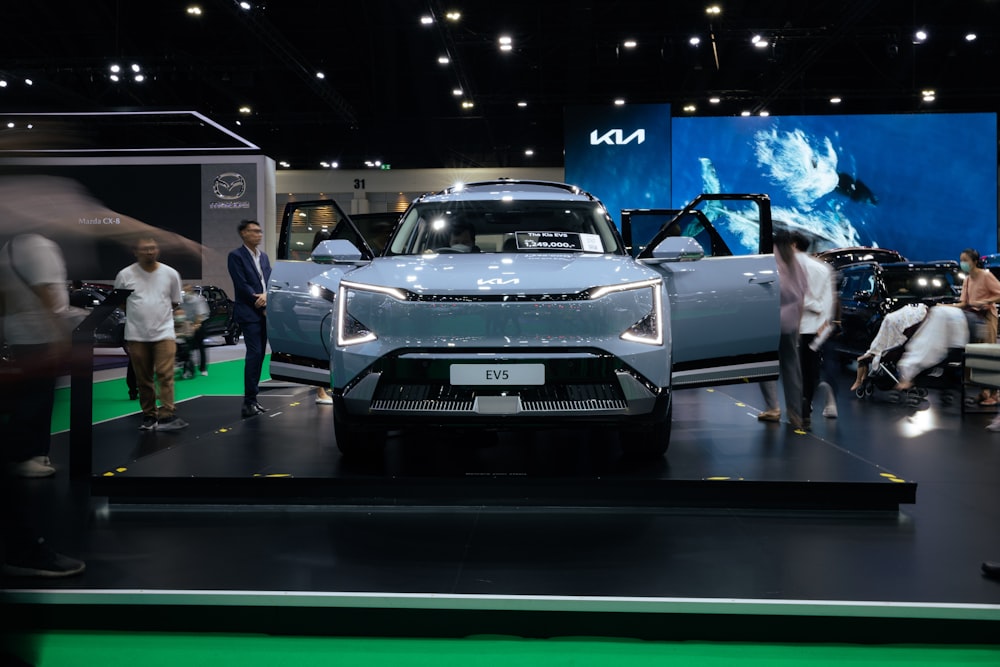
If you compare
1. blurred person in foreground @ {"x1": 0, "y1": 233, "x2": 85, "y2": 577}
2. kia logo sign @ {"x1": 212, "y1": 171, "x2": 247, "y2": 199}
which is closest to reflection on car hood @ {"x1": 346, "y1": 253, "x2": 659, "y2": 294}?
blurred person in foreground @ {"x1": 0, "y1": 233, "x2": 85, "y2": 577}

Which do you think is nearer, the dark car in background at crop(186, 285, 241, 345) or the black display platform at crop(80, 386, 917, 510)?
the black display platform at crop(80, 386, 917, 510)

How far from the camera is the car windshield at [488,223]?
489cm

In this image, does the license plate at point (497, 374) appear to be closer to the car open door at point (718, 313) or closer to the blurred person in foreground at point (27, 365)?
the car open door at point (718, 313)

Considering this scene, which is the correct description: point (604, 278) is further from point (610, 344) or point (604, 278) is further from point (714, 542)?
point (714, 542)

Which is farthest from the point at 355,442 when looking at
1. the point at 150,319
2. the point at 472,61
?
the point at 472,61

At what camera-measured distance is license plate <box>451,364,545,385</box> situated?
3.69 metres

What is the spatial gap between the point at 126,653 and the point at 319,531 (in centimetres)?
108

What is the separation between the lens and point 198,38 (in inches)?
754

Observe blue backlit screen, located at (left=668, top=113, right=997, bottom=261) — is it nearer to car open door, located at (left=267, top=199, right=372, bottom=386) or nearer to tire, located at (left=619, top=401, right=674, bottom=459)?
car open door, located at (left=267, top=199, right=372, bottom=386)

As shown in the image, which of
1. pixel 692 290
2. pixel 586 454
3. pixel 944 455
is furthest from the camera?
pixel 944 455

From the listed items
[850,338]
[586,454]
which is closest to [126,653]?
[586,454]

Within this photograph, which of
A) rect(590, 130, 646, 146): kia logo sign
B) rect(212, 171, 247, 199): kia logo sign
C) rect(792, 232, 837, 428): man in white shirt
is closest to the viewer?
rect(792, 232, 837, 428): man in white shirt

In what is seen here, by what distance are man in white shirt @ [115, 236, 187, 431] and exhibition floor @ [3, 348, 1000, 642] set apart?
87cm

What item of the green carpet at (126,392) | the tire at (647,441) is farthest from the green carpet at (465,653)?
the green carpet at (126,392)
